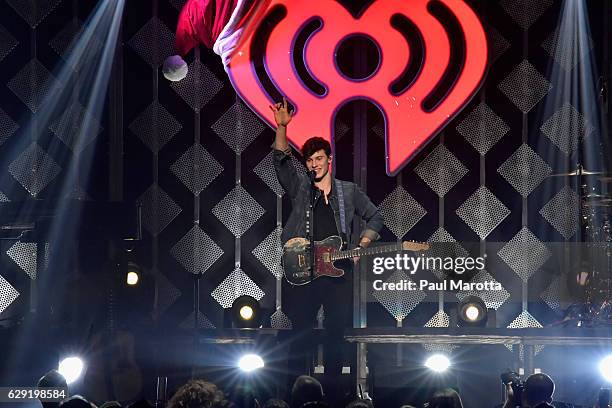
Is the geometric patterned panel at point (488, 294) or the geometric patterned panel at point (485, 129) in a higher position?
the geometric patterned panel at point (485, 129)

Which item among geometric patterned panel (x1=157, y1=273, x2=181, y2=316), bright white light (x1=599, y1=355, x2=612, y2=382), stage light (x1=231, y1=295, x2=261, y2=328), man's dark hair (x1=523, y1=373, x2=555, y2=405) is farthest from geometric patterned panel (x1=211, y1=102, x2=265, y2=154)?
man's dark hair (x1=523, y1=373, x2=555, y2=405)

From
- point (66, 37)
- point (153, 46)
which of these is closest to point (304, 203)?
point (153, 46)

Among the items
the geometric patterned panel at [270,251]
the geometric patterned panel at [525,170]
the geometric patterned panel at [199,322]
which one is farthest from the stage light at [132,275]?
the geometric patterned panel at [525,170]

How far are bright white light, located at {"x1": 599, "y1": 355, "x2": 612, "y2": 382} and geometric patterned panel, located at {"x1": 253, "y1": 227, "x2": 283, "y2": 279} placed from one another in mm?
2902

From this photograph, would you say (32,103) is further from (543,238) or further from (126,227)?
(543,238)

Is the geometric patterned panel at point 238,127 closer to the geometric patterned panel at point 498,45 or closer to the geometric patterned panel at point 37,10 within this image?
the geometric patterned panel at point 37,10

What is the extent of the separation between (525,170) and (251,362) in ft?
9.98

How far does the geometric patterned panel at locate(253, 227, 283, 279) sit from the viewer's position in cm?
848

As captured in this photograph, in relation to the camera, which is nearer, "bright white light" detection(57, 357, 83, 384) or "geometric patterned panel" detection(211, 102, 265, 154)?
"bright white light" detection(57, 357, 83, 384)

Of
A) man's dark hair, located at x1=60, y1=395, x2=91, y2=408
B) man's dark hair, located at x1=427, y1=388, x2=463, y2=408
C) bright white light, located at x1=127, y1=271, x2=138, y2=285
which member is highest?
bright white light, located at x1=127, y1=271, x2=138, y2=285

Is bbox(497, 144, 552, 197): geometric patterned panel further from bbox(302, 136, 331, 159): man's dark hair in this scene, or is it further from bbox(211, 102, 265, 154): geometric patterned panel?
bbox(302, 136, 331, 159): man's dark hair

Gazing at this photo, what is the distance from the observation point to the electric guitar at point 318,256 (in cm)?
687

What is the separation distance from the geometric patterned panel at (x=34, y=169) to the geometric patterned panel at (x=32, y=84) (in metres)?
0.36

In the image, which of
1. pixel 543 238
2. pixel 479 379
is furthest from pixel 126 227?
pixel 543 238
